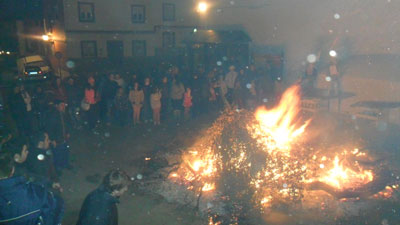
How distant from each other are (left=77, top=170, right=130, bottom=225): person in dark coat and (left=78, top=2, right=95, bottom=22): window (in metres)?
24.0

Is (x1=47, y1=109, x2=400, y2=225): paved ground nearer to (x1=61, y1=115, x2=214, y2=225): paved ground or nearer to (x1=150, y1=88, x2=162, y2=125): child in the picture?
(x1=61, y1=115, x2=214, y2=225): paved ground

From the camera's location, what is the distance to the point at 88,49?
25.9 meters

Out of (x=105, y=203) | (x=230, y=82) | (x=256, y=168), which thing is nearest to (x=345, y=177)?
(x=256, y=168)

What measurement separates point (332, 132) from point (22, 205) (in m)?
10.2

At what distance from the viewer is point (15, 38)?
38.6 metres

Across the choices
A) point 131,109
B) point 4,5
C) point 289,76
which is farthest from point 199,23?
point 4,5

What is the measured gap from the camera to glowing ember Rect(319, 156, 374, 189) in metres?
7.77

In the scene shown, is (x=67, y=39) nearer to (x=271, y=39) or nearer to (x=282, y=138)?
(x=271, y=39)

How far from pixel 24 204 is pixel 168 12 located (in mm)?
26214

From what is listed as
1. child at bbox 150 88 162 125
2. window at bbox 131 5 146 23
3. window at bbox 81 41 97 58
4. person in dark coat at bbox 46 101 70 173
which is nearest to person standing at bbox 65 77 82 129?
child at bbox 150 88 162 125

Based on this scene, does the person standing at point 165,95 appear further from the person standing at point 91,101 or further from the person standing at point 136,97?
the person standing at point 91,101

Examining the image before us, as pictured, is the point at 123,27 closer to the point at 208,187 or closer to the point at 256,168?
the point at 208,187

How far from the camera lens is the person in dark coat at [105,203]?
11.3ft

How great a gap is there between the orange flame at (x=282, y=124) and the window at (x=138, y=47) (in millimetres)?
15573
